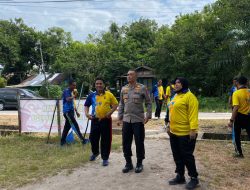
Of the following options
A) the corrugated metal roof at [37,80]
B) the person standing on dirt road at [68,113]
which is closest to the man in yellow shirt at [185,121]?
the person standing on dirt road at [68,113]

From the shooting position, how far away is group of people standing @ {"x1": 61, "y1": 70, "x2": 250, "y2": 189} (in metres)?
5.64

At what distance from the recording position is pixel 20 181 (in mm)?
6359

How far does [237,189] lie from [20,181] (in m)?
3.56

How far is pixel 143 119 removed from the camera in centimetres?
669

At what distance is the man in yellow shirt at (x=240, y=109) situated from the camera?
7703mm

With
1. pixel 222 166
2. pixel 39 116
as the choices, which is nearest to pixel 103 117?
pixel 222 166

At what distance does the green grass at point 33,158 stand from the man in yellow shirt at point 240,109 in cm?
282

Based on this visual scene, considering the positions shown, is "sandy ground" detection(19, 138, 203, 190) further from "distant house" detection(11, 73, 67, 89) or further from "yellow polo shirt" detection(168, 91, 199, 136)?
"distant house" detection(11, 73, 67, 89)

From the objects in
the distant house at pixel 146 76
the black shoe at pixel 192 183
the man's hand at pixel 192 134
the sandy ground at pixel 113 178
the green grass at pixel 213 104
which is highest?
the distant house at pixel 146 76

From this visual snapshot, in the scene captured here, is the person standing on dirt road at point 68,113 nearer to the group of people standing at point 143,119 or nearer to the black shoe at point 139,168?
the group of people standing at point 143,119

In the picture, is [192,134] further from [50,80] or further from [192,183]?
[50,80]

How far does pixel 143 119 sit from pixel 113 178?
1168 mm

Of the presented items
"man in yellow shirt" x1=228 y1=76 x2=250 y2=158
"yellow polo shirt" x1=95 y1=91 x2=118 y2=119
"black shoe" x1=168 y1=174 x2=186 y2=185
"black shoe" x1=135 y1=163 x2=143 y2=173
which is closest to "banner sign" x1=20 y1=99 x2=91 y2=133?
"yellow polo shirt" x1=95 y1=91 x2=118 y2=119

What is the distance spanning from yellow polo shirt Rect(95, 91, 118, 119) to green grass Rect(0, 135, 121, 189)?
1.07 m
